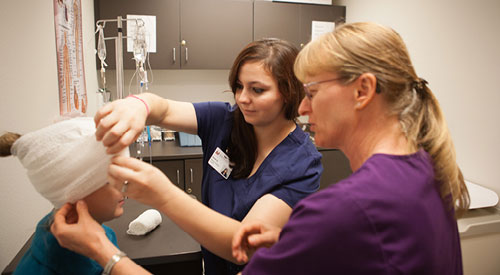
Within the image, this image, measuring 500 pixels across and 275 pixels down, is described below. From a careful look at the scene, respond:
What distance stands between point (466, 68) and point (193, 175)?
2.26 meters

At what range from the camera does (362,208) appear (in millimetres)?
646

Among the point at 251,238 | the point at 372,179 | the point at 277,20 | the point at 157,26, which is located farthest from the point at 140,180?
the point at 277,20

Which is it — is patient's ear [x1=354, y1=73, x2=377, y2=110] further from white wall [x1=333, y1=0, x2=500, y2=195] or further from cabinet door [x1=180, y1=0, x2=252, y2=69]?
cabinet door [x1=180, y1=0, x2=252, y2=69]

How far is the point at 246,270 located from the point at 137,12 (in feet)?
9.57

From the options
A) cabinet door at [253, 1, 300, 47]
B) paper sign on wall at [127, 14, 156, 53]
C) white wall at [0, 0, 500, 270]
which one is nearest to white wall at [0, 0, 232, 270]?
white wall at [0, 0, 500, 270]

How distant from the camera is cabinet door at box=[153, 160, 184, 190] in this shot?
289cm

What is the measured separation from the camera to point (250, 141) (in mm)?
1436

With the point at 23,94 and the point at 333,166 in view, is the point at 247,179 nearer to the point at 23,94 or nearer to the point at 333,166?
the point at 23,94

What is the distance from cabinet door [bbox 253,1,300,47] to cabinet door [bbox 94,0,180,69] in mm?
802

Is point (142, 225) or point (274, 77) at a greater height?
point (274, 77)


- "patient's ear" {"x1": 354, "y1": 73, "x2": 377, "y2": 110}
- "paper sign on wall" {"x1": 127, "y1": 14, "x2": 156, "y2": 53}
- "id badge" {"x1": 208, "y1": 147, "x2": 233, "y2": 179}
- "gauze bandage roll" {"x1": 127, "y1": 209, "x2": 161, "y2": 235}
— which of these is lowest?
"gauze bandage roll" {"x1": 127, "y1": 209, "x2": 161, "y2": 235}

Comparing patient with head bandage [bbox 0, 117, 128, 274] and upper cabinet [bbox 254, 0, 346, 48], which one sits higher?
upper cabinet [bbox 254, 0, 346, 48]

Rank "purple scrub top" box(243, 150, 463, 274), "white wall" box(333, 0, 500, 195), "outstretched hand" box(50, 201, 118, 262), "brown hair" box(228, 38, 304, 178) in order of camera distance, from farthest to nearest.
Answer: "white wall" box(333, 0, 500, 195) < "brown hair" box(228, 38, 304, 178) < "outstretched hand" box(50, 201, 118, 262) < "purple scrub top" box(243, 150, 463, 274)

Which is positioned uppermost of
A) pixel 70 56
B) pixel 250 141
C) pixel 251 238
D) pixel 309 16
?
pixel 309 16
